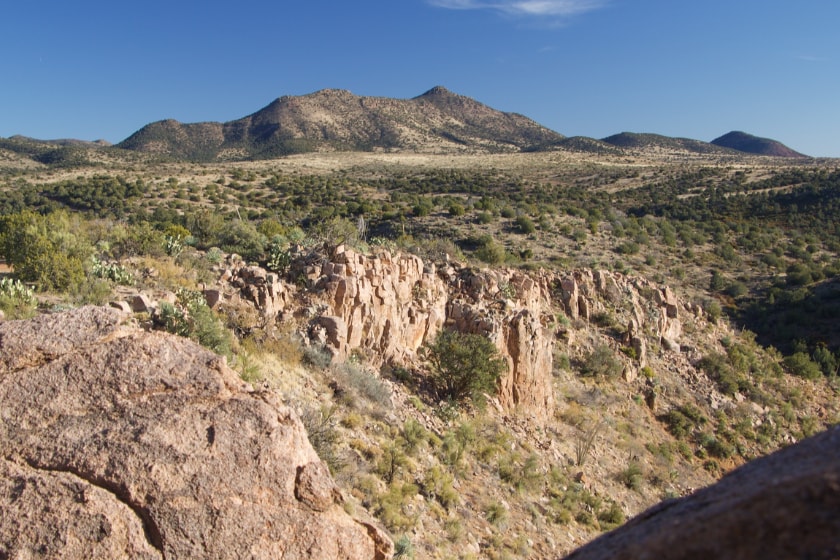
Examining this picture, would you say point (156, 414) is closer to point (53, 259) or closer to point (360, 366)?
point (360, 366)

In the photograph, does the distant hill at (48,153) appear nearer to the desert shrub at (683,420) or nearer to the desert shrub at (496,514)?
the desert shrub at (496,514)

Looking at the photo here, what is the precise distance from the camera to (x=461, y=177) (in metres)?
45.1

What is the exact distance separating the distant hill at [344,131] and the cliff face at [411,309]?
6496cm

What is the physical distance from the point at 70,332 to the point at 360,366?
240 inches

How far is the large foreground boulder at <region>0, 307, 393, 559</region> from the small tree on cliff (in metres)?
6.11

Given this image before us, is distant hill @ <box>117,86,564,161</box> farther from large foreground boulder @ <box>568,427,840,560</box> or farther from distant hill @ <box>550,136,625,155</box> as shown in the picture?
large foreground boulder @ <box>568,427,840,560</box>

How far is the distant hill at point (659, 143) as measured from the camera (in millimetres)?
87425

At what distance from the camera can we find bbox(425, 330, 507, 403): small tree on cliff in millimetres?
10406

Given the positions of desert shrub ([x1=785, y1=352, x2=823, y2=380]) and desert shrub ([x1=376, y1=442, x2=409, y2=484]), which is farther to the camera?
desert shrub ([x1=785, y1=352, x2=823, y2=380])

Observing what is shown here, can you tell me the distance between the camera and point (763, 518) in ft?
5.91

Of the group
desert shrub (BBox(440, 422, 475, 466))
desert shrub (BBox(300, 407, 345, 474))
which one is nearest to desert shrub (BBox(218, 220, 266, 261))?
desert shrub (BBox(300, 407, 345, 474))

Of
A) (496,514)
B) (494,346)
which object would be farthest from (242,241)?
(496,514)

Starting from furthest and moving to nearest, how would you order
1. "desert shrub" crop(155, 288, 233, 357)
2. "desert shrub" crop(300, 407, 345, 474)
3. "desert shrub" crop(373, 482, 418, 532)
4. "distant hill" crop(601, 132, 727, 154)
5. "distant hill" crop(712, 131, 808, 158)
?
"distant hill" crop(712, 131, 808, 158) → "distant hill" crop(601, 132, 727, 154) → "desert shrub" crop(155, 288, 233, 357) → "desert shrub" crop(300, 407, 345, 474) → "desert shrub" crop(373, 482, 418, 532)

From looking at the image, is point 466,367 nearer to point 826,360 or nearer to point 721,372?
point 721,372
